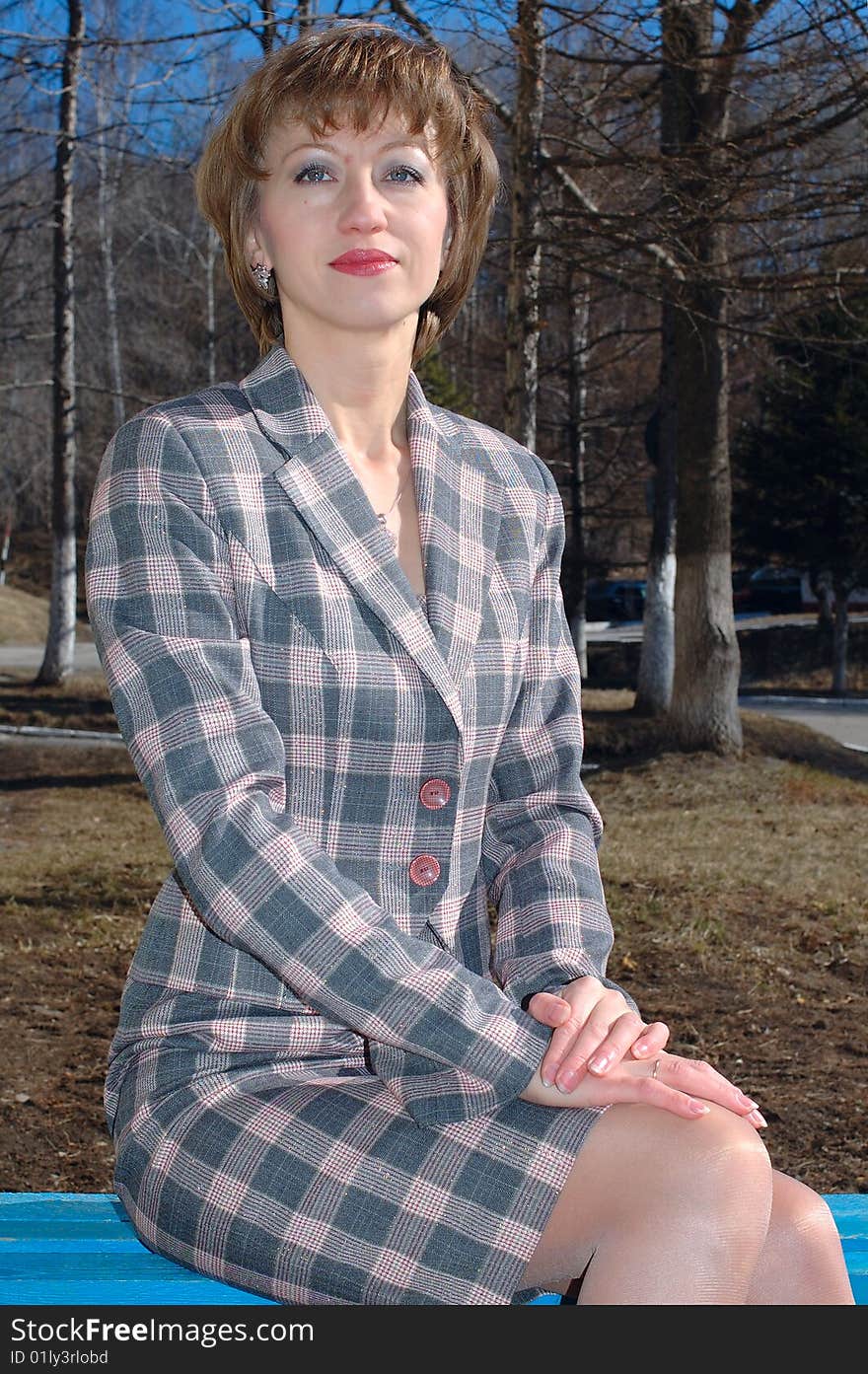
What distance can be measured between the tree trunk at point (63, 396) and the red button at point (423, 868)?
1379 cm

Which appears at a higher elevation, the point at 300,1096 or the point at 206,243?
the point at 206,243

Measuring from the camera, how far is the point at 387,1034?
1.76 m

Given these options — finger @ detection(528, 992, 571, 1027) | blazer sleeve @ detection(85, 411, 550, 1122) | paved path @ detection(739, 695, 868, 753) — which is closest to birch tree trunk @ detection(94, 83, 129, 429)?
paved path @ detection(739, 695, 868, 753)

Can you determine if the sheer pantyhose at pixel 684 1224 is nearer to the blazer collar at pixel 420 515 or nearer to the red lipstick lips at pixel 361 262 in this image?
the blazer collar at pixel 420 515

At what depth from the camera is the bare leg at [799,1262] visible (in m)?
1.72

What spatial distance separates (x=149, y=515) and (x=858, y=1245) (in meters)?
1.59

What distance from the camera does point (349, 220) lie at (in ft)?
6.98

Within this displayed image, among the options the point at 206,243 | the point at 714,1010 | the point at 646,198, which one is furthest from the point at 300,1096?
the point at 206,243

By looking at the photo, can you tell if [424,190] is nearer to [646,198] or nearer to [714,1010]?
[714,1010]

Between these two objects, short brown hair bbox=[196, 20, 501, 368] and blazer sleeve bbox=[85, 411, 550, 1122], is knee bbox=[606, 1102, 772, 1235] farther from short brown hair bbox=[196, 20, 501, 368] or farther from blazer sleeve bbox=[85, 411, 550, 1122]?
short brown hair bbox=[196, 20, 501, 368]

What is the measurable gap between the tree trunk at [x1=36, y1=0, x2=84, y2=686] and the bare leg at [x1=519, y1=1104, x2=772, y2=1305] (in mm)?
14274

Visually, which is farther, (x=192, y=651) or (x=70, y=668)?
(x=70, y=668)

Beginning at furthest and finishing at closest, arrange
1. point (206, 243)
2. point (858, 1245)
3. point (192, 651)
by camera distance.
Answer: point (206, 243)
point (858, 1245)
point (192, 651)

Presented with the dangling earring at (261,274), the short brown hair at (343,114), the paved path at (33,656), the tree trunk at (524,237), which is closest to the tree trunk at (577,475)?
the paved path at (33,656)
